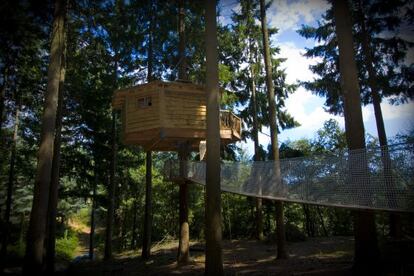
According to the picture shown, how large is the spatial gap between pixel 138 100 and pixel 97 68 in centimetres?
587

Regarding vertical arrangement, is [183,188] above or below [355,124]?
below

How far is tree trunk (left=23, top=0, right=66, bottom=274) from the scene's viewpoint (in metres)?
8.95

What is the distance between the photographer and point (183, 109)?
12.2 m

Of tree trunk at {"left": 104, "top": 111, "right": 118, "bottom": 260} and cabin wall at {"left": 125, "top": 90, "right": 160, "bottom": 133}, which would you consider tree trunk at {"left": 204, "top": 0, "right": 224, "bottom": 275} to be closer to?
cabin wall at {"left": 125, "top": 90, "right": 160, "bottom": 133}

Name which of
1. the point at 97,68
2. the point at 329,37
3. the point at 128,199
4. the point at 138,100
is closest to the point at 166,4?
the point at 138,100

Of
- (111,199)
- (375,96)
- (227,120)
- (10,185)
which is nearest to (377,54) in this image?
(375,96)

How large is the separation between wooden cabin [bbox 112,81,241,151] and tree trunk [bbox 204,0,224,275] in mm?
3582

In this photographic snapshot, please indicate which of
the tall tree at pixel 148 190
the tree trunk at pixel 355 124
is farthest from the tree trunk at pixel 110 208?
the tree trunk at pixel 355 124

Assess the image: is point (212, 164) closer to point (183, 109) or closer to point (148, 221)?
point (183, 109)

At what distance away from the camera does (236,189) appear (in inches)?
409

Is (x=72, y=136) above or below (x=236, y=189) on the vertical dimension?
above

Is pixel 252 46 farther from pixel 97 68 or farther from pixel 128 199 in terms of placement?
pixel 128 199

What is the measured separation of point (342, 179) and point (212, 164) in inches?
120

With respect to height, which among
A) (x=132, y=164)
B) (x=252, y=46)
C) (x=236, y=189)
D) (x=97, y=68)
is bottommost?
(x=236, y=189)
